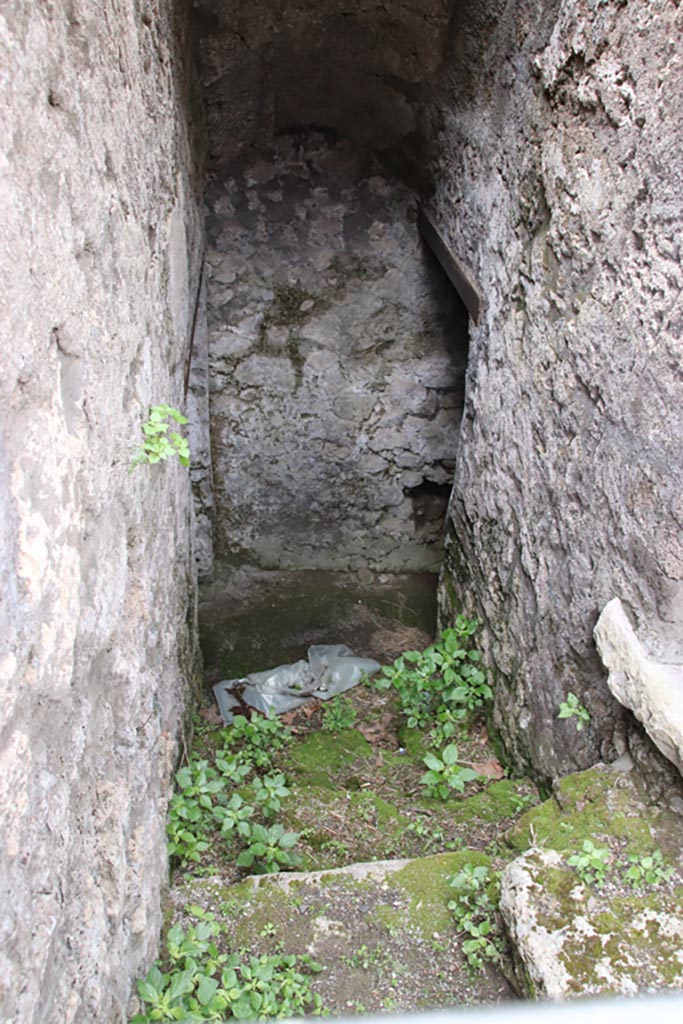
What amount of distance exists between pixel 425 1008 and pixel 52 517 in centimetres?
127

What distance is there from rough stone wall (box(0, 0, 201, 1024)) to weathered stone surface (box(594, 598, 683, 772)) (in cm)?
106

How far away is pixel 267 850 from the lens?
77.4 inches

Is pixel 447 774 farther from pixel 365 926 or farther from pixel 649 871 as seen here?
pixel 649 871

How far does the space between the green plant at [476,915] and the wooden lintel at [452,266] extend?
1786 mm

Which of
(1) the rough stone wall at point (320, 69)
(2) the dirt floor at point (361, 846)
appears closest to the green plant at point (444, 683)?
(2) the dirt floor at point (361, 846)

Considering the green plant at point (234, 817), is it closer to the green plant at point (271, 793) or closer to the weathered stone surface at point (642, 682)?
the green plant at point (271, 793)

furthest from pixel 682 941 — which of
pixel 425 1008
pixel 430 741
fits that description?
pixel 430 741

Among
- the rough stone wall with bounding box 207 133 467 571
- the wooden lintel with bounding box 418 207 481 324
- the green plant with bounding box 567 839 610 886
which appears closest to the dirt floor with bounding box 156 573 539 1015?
the green plant with bounding box 567 839 610 886

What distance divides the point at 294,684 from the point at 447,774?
1089 millimetres

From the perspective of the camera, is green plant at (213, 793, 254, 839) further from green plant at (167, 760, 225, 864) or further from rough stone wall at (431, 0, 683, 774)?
rough stone wall at (431, 0, 683, 774)

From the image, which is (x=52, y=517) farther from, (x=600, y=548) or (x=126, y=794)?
(x=600, y=548)

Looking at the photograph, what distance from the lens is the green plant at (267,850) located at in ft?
6.39

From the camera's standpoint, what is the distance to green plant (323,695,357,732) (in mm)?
2910

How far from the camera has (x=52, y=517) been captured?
99 cm
